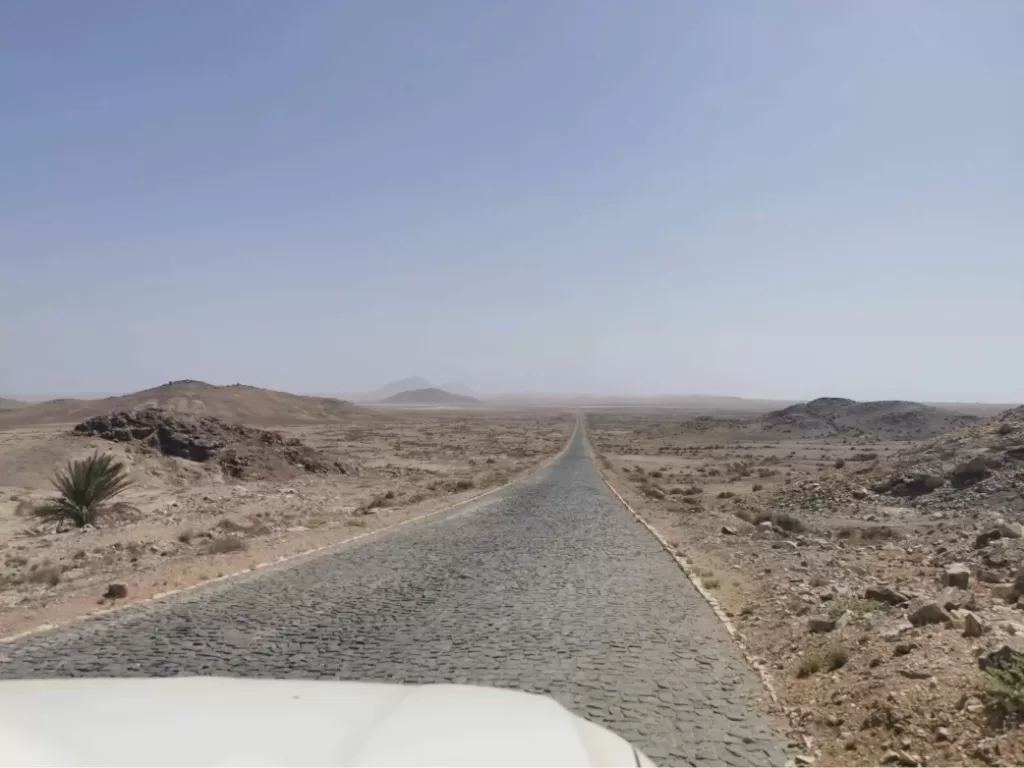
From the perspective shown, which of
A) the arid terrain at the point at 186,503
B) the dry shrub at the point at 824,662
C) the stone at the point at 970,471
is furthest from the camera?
the stone at the point at 970,471

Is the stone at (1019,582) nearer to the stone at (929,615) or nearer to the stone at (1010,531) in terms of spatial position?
the stone at (929,615)

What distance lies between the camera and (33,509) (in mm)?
23234

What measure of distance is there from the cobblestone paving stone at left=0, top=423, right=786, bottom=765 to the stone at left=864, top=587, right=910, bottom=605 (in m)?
2.20

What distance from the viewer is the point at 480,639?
816cm

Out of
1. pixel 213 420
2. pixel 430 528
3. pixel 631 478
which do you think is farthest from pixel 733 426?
pixel 430 528

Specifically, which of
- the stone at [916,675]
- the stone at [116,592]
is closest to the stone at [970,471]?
the stone at [916,675]

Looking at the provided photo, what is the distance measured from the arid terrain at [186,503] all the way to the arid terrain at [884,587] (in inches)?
354

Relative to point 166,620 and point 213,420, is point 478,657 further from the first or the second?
point 213,420

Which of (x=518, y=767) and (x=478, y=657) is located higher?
(x=518, y=767)

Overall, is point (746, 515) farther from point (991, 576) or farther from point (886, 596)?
point (886, 596)

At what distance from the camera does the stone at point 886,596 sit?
9156 millimetres

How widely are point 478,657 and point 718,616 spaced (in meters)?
4.10

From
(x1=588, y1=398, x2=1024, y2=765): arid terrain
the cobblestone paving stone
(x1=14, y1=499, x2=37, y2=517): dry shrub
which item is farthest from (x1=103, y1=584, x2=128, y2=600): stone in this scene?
(x1=14, y1=499, x2=37, y2=517): dry shrub

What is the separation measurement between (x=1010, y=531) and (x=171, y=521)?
22.3 metres
